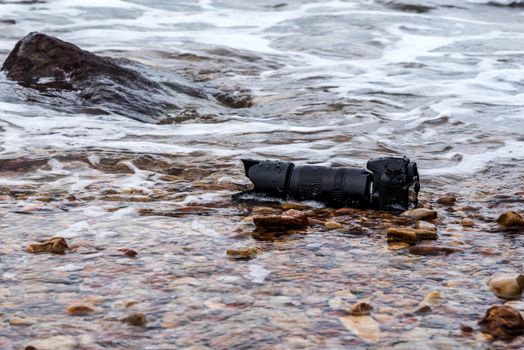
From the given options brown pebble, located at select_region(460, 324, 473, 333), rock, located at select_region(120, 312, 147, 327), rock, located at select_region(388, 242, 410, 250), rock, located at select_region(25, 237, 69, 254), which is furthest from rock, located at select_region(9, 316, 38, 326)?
rock, located at select_region(388, 242, 410, 250)

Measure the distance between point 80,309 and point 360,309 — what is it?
934 millimetres

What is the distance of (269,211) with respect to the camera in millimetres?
3850

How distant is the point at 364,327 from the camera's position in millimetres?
2295

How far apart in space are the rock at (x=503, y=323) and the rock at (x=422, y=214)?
144 centimetres

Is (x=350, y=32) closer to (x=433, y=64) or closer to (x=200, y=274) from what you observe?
(x=433, y=64)

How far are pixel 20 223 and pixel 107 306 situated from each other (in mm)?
1251

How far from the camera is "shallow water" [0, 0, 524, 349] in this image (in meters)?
2.37

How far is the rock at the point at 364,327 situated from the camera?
223cm

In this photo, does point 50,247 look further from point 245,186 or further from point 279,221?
point 245,186

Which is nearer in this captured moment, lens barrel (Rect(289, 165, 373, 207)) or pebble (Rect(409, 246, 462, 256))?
pebble (Rect(409, 246, 462, 256))

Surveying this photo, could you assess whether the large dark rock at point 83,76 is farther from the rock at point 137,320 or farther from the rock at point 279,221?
the rock at point 137,320

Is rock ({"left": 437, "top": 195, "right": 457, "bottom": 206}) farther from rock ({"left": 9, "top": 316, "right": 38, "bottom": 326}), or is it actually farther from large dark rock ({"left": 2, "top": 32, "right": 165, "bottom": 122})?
large dark rock ({"left": 2, "top": 32, "right": 165, "bottom": 122})

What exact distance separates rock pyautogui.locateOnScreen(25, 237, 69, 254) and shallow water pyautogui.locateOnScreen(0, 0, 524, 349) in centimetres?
4

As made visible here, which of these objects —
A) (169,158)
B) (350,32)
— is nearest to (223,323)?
(169,158)
